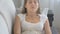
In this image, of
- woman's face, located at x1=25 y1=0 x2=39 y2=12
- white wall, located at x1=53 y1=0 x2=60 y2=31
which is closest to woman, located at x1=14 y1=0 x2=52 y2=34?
woman's face, located at x1=25 y1=0 x2=39 y2=12

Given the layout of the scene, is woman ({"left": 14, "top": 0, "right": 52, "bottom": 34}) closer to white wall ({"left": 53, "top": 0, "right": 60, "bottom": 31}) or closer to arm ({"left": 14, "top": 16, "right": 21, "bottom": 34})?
arm ({"left": 14, "top": 16, "right": 21, "bottom": 34})

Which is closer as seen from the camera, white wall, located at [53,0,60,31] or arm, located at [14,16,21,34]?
arm, located at [14,16,21,34]

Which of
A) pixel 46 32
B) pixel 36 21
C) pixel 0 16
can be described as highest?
pixel 0 16

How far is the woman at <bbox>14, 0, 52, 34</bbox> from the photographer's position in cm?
147

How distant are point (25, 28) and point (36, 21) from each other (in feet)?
0.49

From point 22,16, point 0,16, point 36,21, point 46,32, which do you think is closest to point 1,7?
point 0,16

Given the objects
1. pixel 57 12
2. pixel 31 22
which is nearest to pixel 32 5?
pixel 31 22

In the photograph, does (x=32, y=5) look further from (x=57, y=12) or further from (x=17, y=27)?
(x=57, y=12)

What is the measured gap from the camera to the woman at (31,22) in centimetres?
147

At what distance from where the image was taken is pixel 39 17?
1.56 m

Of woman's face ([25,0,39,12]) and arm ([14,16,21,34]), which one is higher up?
woman's face ([25,0,39,12])

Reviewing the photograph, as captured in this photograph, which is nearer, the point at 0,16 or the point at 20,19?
the point at 0,16

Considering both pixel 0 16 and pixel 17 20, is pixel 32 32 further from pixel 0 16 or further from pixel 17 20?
pixel 0 16

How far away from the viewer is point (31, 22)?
150 cm
